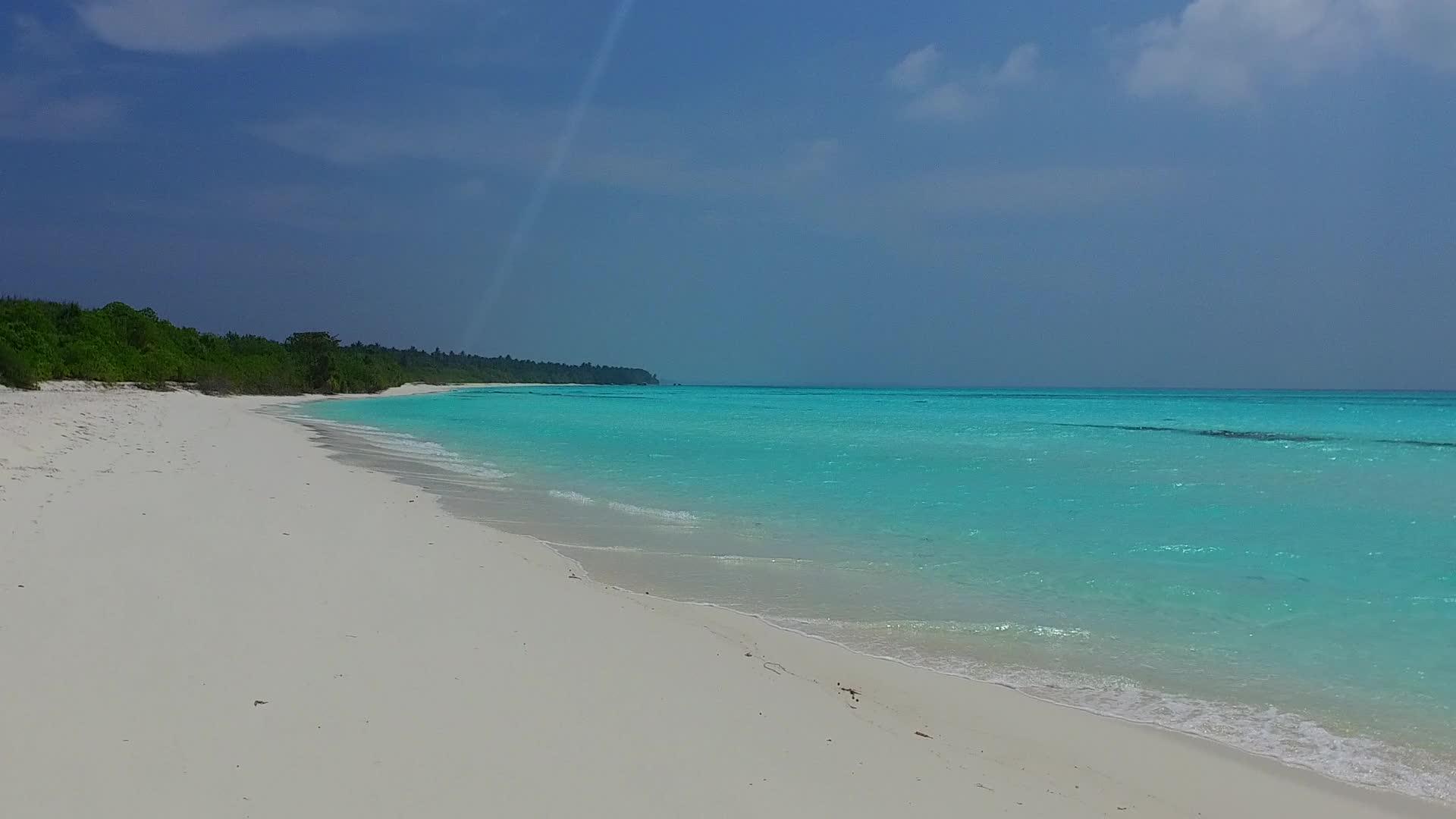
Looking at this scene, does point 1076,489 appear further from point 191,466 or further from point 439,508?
point 191,466

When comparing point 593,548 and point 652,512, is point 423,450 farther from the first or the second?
point 593,548

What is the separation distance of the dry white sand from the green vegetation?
3130 cm

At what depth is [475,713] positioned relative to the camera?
11.8 feet

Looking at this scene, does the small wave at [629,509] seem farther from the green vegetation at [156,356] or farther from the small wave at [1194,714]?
the green vegetation at [156,356]

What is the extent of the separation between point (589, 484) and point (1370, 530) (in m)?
10.9

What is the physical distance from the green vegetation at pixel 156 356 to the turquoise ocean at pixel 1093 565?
23.5 metres

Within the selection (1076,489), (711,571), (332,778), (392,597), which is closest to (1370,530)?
(1076,489)

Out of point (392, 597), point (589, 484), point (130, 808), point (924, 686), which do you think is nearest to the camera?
point (130, 808)

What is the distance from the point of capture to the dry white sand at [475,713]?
114 inches

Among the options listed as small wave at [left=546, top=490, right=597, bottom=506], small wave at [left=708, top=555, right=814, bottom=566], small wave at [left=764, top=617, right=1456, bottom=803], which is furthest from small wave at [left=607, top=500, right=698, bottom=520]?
small wave at [left=764, top=617, right=1456, bottom=803]

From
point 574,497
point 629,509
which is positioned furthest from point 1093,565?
point 574,497

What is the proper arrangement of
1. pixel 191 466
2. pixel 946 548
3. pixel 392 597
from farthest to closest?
pixel 191 466 → pixel 946 548 → pixel 392 597

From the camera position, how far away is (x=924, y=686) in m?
4.73

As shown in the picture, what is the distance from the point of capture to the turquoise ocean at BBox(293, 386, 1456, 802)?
15.5 feet
